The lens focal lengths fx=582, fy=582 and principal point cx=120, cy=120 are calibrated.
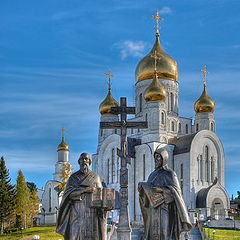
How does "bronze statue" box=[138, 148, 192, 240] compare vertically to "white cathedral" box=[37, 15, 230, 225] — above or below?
below

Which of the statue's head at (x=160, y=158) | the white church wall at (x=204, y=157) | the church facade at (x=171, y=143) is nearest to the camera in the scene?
the statue's head at (x=160, y=158)

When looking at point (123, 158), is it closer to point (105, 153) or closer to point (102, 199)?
point (102, 199)

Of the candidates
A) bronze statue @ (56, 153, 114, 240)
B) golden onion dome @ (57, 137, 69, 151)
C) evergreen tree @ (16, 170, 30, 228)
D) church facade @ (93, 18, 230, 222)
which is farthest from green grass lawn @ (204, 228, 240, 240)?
golden onion dome @ (57, 137, 69, 151)

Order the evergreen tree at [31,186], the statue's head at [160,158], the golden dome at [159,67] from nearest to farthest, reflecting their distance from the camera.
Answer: the statue's head at [160,158] → the golden dome at [159,67] → the evergreen tree at [31,186]

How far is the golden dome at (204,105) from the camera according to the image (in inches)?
2144

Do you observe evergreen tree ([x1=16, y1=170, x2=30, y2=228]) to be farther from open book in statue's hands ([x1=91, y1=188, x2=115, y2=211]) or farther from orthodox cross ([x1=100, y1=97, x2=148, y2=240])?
open book in statue's hands ([x1=91, y1=188, x2=115, y2=211])

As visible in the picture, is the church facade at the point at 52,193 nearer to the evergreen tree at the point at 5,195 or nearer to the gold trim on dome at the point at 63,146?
the gold trim on dome at the point at 63,146

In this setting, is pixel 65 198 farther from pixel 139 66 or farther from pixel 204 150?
pixel 139 66

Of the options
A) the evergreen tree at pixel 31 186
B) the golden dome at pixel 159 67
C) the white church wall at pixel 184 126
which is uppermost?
the golden dome at pixel 159 67

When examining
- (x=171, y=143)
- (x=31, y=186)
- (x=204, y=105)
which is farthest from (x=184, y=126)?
(x=31, y=186)

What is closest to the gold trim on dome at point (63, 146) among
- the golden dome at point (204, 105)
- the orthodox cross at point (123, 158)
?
the golden dome at point (204, 105)

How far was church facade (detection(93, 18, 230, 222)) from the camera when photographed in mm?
50000

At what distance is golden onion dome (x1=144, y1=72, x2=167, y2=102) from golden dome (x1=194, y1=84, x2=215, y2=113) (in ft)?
16.3

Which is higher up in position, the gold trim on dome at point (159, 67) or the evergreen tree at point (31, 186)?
the gold trim on dome at point (159, 67)
